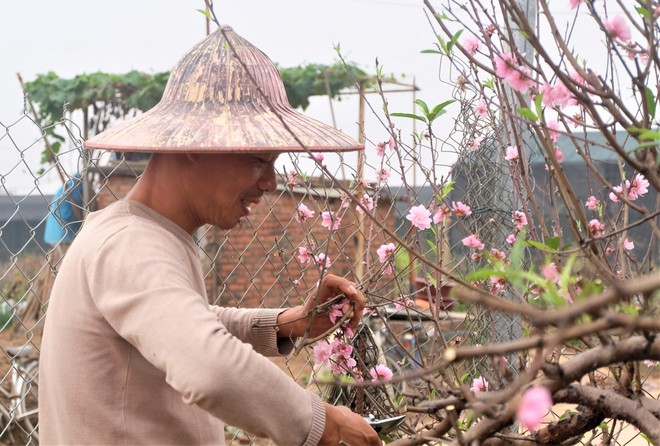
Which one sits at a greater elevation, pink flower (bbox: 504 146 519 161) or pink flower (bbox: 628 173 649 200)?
pink flower (bbox: 504 146 519 161)

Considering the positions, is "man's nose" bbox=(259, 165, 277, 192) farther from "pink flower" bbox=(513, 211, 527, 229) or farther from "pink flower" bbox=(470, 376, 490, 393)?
"pink flower" bbox=(513, 211, 527, 229)

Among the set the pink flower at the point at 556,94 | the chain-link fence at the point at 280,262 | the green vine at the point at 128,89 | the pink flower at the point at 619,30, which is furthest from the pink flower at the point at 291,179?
the green vine at the point at 128,89

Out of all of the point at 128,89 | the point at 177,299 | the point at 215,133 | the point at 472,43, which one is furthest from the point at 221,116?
the point at 128,89

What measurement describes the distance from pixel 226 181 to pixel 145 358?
1.40ft

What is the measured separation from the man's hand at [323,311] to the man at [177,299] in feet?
1.25

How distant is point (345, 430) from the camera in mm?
1892

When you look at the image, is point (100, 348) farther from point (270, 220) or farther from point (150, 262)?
point (270, 220)

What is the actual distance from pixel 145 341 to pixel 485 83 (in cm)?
Answer: 167

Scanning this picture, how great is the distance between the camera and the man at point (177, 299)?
1.67 meters

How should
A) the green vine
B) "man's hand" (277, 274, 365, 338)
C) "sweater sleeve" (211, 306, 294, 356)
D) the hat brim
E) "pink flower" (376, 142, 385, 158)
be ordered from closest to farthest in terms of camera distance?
the hat brim < "man's hand" (277, 274, 365, 338) < "sweater sleeve" (211, 306, 294, 356) < "pink flower" (376, 142, 385, 158) < the green vine

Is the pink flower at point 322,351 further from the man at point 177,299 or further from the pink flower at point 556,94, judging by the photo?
the pink flower at point 556,94

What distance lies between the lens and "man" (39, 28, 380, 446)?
65.6 inches

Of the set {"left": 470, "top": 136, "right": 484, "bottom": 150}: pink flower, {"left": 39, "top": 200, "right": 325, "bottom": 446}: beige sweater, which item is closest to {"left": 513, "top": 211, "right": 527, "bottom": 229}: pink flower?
{"left": 470, "top": 136, "right": 484, "bottom": 150}: pink flower

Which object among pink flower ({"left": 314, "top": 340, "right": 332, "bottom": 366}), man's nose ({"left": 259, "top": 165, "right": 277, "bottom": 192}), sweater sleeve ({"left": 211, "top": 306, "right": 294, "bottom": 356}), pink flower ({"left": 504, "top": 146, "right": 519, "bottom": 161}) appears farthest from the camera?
pink flower ({"left": 504, "top": 146, "right": 519, "bottom": 161})
